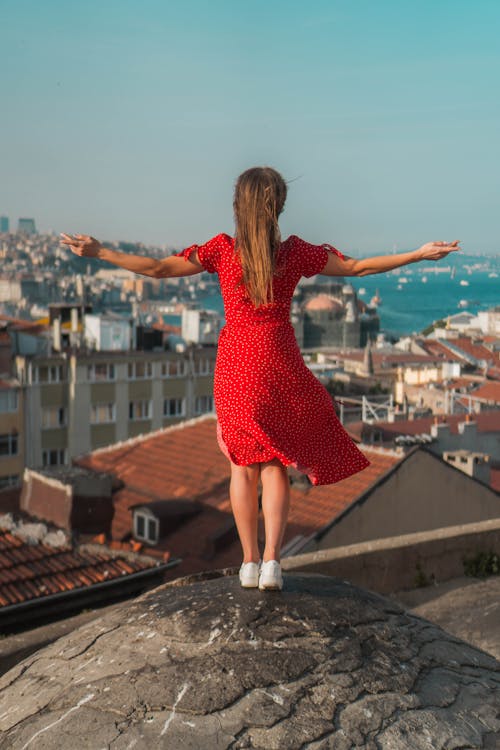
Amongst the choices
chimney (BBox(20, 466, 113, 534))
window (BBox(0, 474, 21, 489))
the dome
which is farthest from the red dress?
the dome

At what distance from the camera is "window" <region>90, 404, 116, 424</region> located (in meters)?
45.9

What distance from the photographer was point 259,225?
14.0 feet

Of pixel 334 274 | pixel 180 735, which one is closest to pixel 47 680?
pixel 180 735

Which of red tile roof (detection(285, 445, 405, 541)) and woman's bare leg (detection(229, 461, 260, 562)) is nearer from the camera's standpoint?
woman's bare leg (detection(229, 461, 260, 562))

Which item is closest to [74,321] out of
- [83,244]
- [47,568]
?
[47,568]

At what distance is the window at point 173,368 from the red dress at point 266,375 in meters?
43.9

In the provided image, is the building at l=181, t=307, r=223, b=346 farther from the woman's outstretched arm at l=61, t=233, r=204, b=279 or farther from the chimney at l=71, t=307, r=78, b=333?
the woman's outstretched arm at l=61, t=233, r=204, b=279

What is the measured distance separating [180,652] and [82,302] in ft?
163

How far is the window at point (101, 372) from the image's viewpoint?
46.0 m

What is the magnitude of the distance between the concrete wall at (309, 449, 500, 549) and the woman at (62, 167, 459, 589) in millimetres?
8980

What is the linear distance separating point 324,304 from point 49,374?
84.6m

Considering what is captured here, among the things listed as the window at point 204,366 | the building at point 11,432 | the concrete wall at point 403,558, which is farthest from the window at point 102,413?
the concrete wall at point 403,558

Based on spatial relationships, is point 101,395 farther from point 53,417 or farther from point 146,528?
point 146,528

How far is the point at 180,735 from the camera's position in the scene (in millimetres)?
3096
